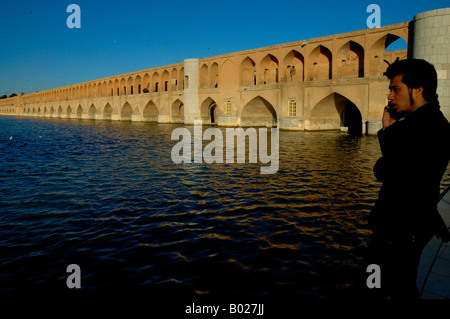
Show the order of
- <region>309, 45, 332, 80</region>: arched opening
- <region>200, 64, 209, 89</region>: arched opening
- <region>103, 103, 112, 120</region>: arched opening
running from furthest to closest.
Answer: <region>103, 103, 112, 120</region>: arched opening, <region>200, 64, 209, 89</region>: arched opening, <region>309, 45, 332, 80</region>: arched opening

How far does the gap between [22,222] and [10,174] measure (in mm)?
4396

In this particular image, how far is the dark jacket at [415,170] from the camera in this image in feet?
4.96

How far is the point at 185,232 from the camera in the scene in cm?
448

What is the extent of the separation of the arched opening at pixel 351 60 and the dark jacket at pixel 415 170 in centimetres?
2125

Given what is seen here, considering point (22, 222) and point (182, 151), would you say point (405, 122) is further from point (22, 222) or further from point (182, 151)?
point (182, 151)

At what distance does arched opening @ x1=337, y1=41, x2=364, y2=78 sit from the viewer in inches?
824

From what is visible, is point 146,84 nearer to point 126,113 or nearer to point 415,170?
point 126,113

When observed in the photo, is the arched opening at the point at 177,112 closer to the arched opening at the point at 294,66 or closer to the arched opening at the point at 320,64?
the arched opening at the point at 294,66

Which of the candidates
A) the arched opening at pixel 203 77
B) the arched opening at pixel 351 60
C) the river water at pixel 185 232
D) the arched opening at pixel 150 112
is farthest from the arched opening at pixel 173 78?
the river water at pixel 185 232

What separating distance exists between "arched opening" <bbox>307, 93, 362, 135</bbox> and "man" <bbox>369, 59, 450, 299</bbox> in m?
21.9

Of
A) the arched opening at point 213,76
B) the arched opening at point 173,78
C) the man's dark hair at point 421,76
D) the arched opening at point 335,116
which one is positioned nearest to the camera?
the man's dark hair at point 421,76

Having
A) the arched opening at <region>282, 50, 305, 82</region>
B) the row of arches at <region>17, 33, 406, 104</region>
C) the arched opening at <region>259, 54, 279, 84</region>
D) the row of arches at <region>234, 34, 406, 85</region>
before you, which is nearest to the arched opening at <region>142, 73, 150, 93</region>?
the row of arches at <region>17, 33, 406, 104</region>

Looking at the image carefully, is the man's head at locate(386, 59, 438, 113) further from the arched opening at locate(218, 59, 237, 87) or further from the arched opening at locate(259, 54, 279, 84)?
the arched opening at locate(218, 59, 237, 87)
